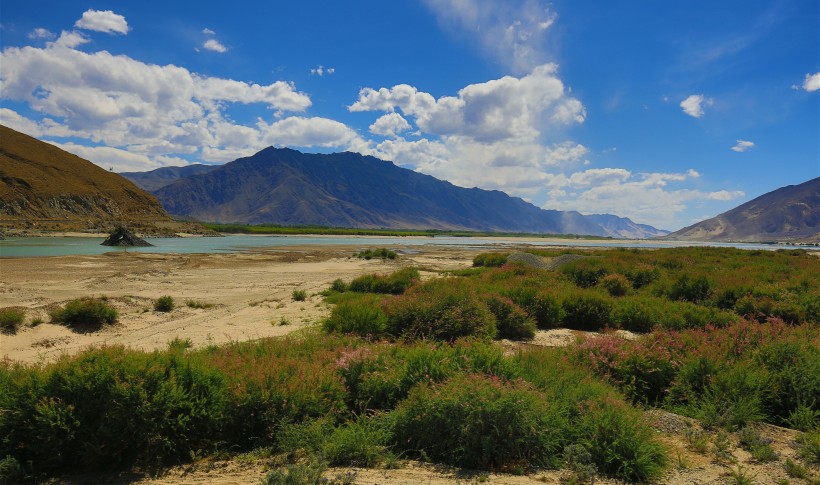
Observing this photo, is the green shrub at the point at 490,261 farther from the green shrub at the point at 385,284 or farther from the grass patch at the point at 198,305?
the grass patch at the point at 198,305

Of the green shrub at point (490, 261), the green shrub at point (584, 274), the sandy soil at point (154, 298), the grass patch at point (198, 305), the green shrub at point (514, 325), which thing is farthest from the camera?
the green shrub at point (490, 261)

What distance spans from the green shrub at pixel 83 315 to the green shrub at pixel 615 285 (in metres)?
18.1

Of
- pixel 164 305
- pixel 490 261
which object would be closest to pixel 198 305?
pixel 164 305

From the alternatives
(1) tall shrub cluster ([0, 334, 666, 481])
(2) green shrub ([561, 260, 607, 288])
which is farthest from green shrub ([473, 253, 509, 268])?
(1) tall shrub cluster ([0, 334, 666, 481])

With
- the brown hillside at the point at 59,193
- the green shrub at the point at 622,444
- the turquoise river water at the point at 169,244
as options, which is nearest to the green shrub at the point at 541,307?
the green shrub at the point at 622,444

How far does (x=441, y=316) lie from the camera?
432 inches

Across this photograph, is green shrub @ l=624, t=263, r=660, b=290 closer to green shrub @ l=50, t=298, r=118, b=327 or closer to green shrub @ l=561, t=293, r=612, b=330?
green shrub @ l=561, t=293, r=612, b=330

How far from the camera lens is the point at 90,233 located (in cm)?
7488

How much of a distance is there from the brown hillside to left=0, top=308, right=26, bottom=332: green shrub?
79403 millimetres

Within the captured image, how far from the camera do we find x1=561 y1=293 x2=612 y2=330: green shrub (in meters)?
13.6

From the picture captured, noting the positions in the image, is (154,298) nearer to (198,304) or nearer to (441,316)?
(198,304)

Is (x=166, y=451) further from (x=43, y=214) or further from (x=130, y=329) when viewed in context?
(x=43, y=214)

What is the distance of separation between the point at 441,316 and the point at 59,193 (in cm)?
11034

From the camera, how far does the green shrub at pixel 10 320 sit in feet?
36.4
